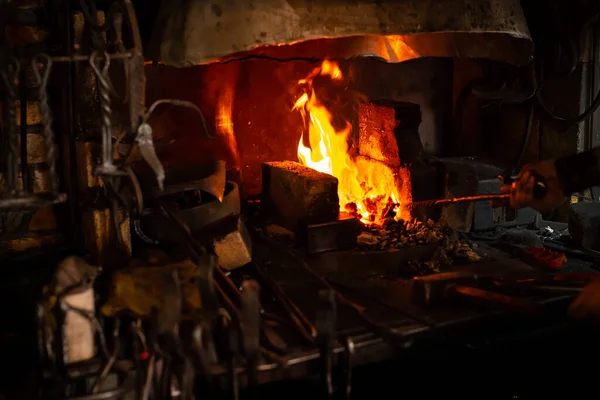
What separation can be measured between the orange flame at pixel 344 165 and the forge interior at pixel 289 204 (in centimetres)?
2

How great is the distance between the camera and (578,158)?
4457 millimetres

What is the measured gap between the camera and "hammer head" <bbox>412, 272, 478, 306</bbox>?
14.4ft

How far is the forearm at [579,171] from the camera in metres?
4.38

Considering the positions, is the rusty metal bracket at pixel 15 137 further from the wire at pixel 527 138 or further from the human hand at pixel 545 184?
the wire at pixel 527 138

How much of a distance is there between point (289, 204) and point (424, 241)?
120 centimetres

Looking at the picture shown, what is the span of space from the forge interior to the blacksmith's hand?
16 cm

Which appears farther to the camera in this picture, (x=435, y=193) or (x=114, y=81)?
(x=435, y=193)

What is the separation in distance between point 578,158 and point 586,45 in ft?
7.44

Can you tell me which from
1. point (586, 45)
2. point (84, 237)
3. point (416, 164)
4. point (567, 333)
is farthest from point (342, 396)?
point (586, 45)

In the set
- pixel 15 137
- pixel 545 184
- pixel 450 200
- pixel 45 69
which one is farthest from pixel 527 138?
pixel 15 137

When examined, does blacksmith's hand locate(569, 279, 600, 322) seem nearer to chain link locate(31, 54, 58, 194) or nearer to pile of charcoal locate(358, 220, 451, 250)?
pile of charcoal locate(358, 220, 451, 250)

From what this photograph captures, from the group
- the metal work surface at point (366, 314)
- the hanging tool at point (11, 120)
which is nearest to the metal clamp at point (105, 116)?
the hanging tool at point (11, 120)

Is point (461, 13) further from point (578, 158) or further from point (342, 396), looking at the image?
point (342, 396)

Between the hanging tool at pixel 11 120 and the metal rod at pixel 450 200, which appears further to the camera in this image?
the metal rod at pixel 450 200
